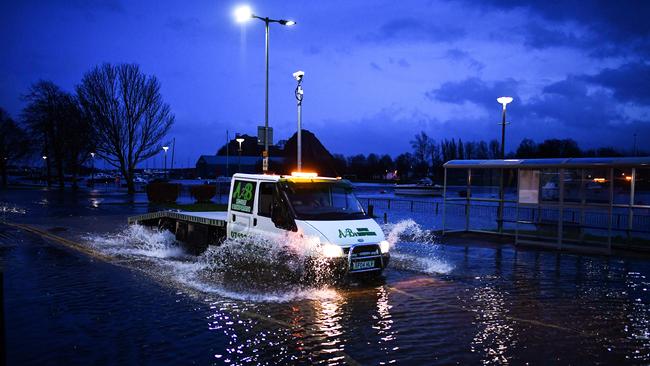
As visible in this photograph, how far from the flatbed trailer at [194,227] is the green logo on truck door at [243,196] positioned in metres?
0.60

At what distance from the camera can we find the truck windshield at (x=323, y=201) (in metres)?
9.52

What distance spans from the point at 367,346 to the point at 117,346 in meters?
2.96

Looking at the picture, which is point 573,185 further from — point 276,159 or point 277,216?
point 276,159

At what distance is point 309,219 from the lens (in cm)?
920

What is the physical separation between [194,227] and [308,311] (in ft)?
18.3

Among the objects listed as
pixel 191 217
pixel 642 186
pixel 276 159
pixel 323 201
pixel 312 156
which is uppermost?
pixel 312 156

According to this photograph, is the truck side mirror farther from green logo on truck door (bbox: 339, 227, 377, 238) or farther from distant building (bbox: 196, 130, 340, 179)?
distant building (bbox: 196, 130, 340, 179)

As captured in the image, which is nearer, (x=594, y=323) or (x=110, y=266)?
(x=594, y=323)

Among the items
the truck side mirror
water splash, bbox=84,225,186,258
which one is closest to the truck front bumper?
the truck side mirror

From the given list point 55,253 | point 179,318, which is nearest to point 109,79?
point 55,253

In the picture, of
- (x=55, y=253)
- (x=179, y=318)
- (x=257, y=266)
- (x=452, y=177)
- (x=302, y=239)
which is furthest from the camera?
(x=452, y=177)

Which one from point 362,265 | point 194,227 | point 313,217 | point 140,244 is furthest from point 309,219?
point 140,244

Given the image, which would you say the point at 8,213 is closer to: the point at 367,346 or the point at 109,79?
the point at 109,79

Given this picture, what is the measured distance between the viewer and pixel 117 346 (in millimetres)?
5812
